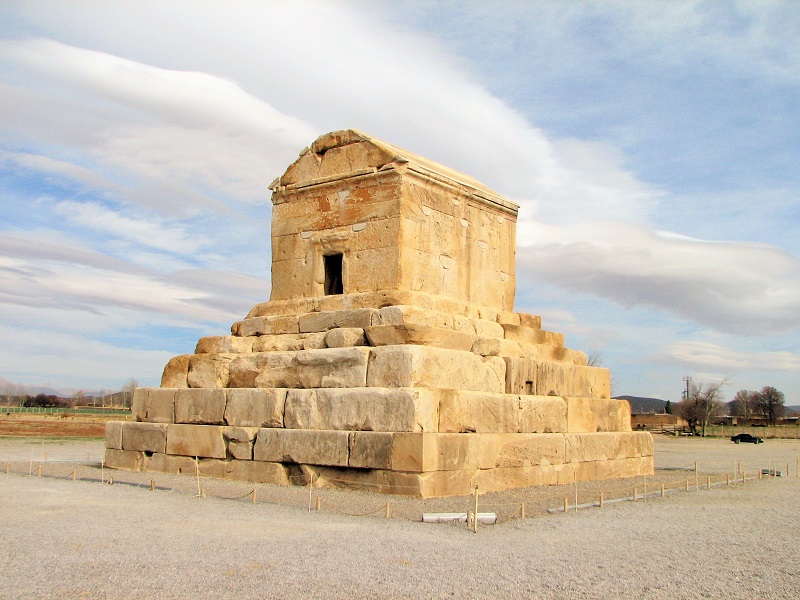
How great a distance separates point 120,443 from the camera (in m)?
12.8

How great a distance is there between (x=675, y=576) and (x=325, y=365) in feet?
19.5

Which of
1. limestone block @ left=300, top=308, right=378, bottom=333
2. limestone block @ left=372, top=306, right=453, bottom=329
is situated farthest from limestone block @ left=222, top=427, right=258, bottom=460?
limestone block @ left=372, top=306, right=453, bottom=329

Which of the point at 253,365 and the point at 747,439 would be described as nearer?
the point at 253,365

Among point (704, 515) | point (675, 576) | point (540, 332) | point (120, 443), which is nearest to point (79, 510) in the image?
point (120, 443)

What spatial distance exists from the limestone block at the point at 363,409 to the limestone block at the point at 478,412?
8.2 inches

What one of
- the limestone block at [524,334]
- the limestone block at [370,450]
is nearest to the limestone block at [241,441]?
the limestone block at [370,450]

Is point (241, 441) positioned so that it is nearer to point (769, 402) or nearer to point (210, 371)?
point (210, 371)

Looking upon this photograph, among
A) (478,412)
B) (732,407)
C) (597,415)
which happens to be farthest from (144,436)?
(732,407)

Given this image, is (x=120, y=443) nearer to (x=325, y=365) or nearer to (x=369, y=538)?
(x=325, y=365)

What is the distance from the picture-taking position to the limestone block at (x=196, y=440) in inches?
448

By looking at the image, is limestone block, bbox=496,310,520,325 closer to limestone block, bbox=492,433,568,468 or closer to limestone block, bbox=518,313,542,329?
limestone block, bbox=518,313,542,329

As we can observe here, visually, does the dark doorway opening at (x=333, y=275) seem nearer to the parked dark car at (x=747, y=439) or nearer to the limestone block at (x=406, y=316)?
the limestone block at (x=406, y=316)

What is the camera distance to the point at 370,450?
9633 mm

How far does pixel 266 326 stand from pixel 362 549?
6.46 meters
